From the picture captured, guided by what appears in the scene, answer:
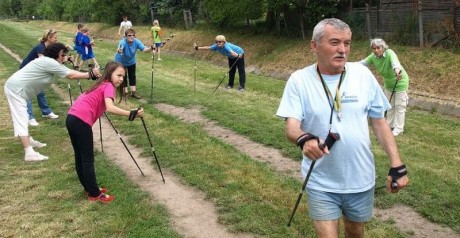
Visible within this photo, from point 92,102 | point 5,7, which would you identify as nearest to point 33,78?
point 92,102

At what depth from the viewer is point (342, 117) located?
330 cm

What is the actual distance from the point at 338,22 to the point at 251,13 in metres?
19.4

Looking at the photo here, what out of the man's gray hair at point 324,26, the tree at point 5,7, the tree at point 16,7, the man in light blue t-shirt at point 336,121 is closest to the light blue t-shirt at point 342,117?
the man in light blue t-shirt at point 336,121

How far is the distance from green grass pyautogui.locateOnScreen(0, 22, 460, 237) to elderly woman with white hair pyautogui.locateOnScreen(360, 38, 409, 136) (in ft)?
1.52

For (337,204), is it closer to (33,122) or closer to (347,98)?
(347,98)

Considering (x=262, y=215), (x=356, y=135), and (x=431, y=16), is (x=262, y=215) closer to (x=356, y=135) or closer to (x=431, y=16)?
(x=356, y=135)

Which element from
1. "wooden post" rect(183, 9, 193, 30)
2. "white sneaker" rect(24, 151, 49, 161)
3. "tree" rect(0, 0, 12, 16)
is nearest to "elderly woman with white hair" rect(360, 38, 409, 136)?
"white sneaker" rect(24, 151, 49, 161)

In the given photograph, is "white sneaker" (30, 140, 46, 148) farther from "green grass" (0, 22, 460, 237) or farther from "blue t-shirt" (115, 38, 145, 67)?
"blue t-shirt" (115, 38, 145, 67)

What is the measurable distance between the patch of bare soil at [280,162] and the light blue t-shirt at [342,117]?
2.16m

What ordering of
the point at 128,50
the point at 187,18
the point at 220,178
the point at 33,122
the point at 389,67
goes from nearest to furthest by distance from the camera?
1. the point at 220,178
2. the point at 389,67
3. the point at 33,122
4. the point at 128,50
5. the point at 187,18

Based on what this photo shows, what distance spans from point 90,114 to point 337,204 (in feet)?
11.6

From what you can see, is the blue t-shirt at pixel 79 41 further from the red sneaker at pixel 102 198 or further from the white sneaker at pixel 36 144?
the red sneaker at pixel 102 198

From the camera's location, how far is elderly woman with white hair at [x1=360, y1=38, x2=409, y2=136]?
862 cm

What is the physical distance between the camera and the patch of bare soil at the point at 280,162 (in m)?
5.17
